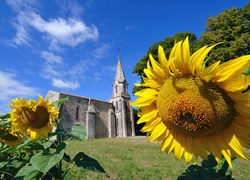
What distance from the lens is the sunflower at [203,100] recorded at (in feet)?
2.89

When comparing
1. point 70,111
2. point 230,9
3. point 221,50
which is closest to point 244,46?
point 221,50

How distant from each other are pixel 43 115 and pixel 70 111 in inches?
1257

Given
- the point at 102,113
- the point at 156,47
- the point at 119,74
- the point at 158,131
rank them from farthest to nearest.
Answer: the point at 119,74 < the point at 102,113 < the point at 156,47 < the point at 158,131

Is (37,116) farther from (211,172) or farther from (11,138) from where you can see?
(211,172)

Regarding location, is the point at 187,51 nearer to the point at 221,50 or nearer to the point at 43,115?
the point at 43,115

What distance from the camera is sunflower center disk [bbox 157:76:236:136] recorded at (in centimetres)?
94

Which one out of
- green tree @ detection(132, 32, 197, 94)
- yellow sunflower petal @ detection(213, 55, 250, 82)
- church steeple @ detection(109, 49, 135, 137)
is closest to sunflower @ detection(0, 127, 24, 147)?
yellow sunflower petal @ detection(213, 55, 250, 82)

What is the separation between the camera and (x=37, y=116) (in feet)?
7.30

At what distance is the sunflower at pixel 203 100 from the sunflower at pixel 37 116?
1422 millimetres

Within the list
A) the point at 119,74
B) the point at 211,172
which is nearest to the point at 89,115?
the point at 119,74

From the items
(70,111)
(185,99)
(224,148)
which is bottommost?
(224,148)

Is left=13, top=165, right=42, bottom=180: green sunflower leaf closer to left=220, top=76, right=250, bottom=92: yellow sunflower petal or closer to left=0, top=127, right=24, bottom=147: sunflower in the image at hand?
left=0, top=127, right=24, bottom=147: sunflower

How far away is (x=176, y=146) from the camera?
119 cm

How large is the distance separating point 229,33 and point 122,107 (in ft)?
73.6
